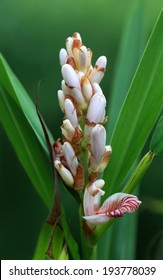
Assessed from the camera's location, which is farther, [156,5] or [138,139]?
[156,5]

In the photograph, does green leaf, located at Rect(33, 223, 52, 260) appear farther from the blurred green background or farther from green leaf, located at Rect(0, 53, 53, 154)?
the blurred green background

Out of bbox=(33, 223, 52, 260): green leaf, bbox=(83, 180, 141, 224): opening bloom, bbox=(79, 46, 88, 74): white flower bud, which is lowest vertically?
bbox=(33, 223, 52, 260): green leaf

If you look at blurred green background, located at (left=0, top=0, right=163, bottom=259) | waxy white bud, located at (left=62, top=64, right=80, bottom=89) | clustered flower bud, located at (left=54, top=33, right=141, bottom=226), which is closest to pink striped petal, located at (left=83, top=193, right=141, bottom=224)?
clustered flower bud, located at (left=54, top=33, right=141, bottom=226)

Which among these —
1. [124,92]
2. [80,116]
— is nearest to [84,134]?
[80,116]
